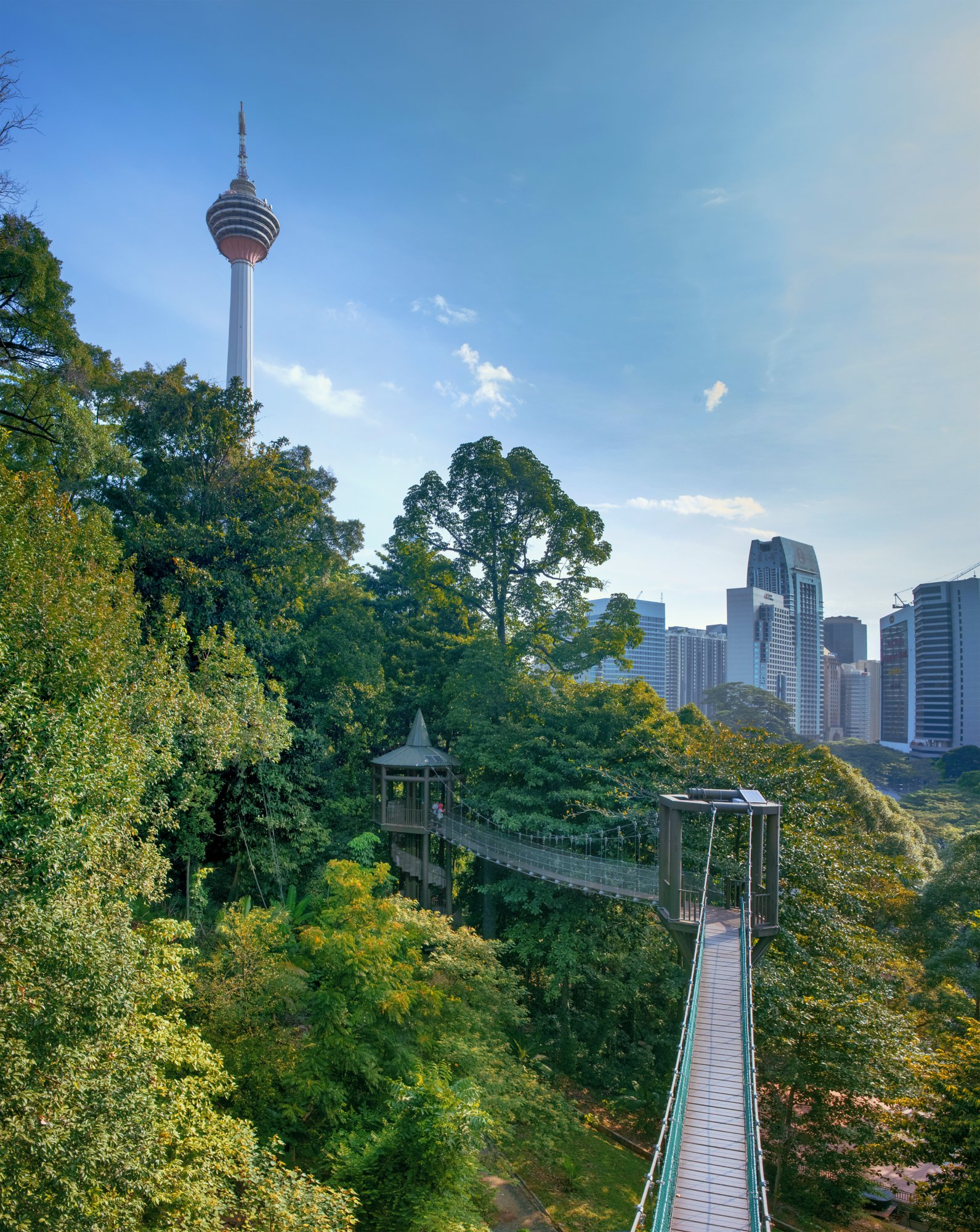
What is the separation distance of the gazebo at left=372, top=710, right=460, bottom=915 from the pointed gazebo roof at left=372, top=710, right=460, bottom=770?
2 centimetres

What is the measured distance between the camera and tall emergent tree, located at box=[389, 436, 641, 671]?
60.8ft

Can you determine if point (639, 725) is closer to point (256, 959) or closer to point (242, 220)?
point (256, 959)

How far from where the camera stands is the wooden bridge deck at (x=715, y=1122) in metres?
4.50

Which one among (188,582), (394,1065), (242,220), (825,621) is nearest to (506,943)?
(394,1065)

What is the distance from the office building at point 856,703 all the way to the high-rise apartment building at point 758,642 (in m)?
19.8

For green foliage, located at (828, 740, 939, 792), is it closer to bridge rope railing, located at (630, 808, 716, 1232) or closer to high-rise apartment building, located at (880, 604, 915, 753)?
high-rise apartment building, located at (880, 604, 915, 753)

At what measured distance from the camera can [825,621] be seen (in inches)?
3922

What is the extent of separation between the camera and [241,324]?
3750 centimetres

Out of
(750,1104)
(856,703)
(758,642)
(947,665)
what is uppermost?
(758,642)

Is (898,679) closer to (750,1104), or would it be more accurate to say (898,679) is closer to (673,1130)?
(750,1104)

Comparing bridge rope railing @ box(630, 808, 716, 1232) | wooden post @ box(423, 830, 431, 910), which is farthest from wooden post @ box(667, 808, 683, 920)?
wooden post @ box(423, 830, 431, 910)

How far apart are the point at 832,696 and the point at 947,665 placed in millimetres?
31047

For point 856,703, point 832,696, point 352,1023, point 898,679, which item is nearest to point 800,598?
point 898,679

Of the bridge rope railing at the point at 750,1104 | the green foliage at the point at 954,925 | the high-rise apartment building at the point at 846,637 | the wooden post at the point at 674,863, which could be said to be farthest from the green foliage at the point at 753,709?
the high-rise apartment building at the point at 846,637
